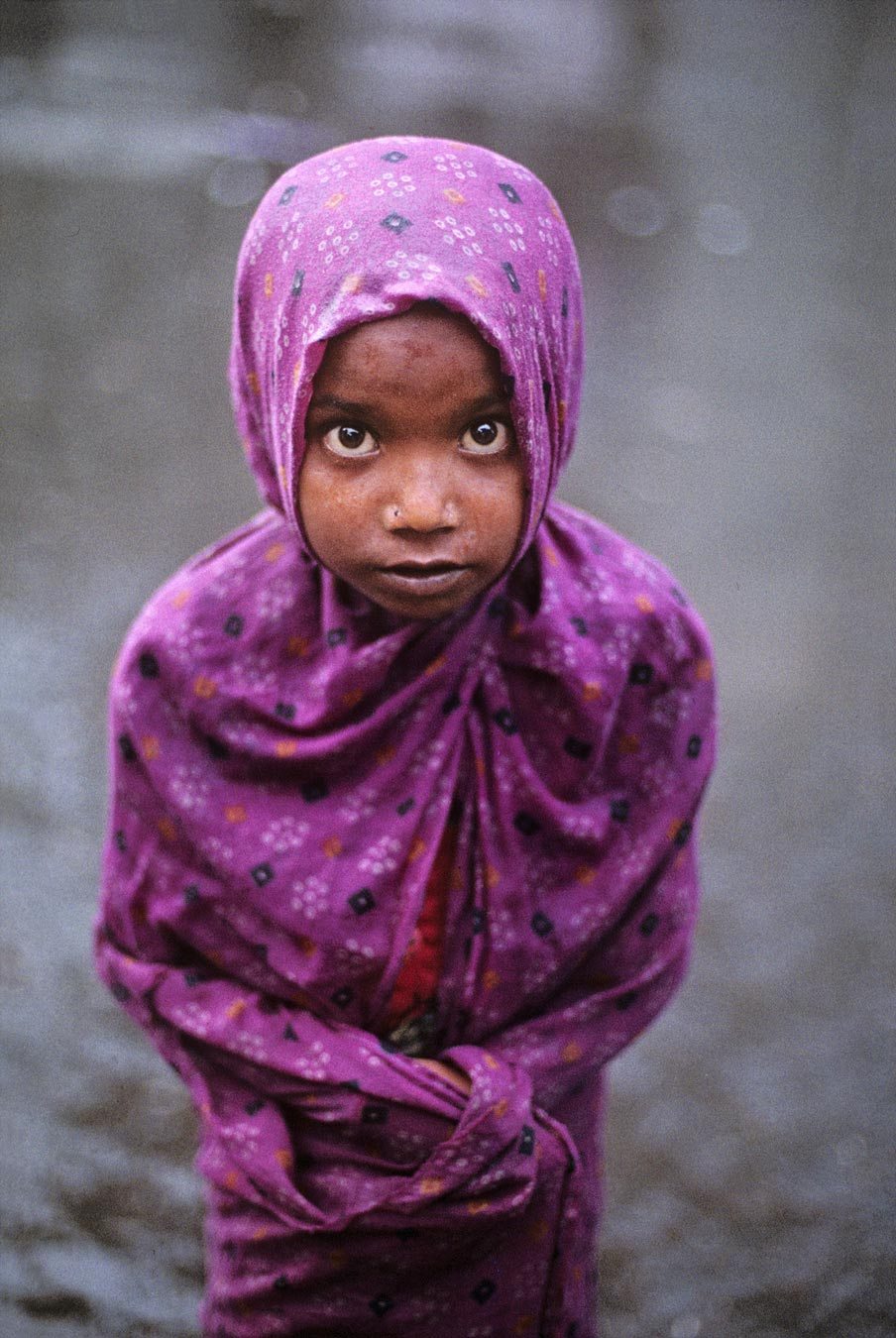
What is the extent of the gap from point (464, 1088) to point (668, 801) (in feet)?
1.31

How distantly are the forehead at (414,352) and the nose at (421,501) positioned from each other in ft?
0.26

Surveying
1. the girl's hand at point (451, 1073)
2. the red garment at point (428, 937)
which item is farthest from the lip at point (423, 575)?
the girl's hand at point (451, 1073)

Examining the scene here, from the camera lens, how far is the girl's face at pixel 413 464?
138 cm

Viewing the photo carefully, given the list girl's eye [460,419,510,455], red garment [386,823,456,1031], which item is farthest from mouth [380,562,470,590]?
red garment [386,823,456,1031]

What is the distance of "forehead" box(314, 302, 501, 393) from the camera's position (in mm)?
1375

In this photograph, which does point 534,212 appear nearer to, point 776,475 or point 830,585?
point 830,585

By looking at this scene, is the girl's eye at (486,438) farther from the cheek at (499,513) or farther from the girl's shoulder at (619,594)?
the girl's shoulder at (619,594)

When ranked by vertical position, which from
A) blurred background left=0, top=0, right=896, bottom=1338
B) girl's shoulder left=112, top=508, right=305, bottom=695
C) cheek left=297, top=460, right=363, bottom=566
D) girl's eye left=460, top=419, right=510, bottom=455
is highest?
girl's eye left=460, top=419, right=510, bottom=455

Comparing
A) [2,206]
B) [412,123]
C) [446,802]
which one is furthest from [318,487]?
→ [412,123]

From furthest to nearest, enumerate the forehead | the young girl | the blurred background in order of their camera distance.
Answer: the blurred background < the young girl < the forehead

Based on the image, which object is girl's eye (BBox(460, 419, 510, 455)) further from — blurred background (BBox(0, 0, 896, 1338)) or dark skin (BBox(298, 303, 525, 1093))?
blurred background (BBox(0, 0, 896, 1338))

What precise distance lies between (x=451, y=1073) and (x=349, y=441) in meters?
Answer: 0.71

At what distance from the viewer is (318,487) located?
4.80ft

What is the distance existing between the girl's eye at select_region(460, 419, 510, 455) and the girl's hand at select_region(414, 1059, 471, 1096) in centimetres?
68
